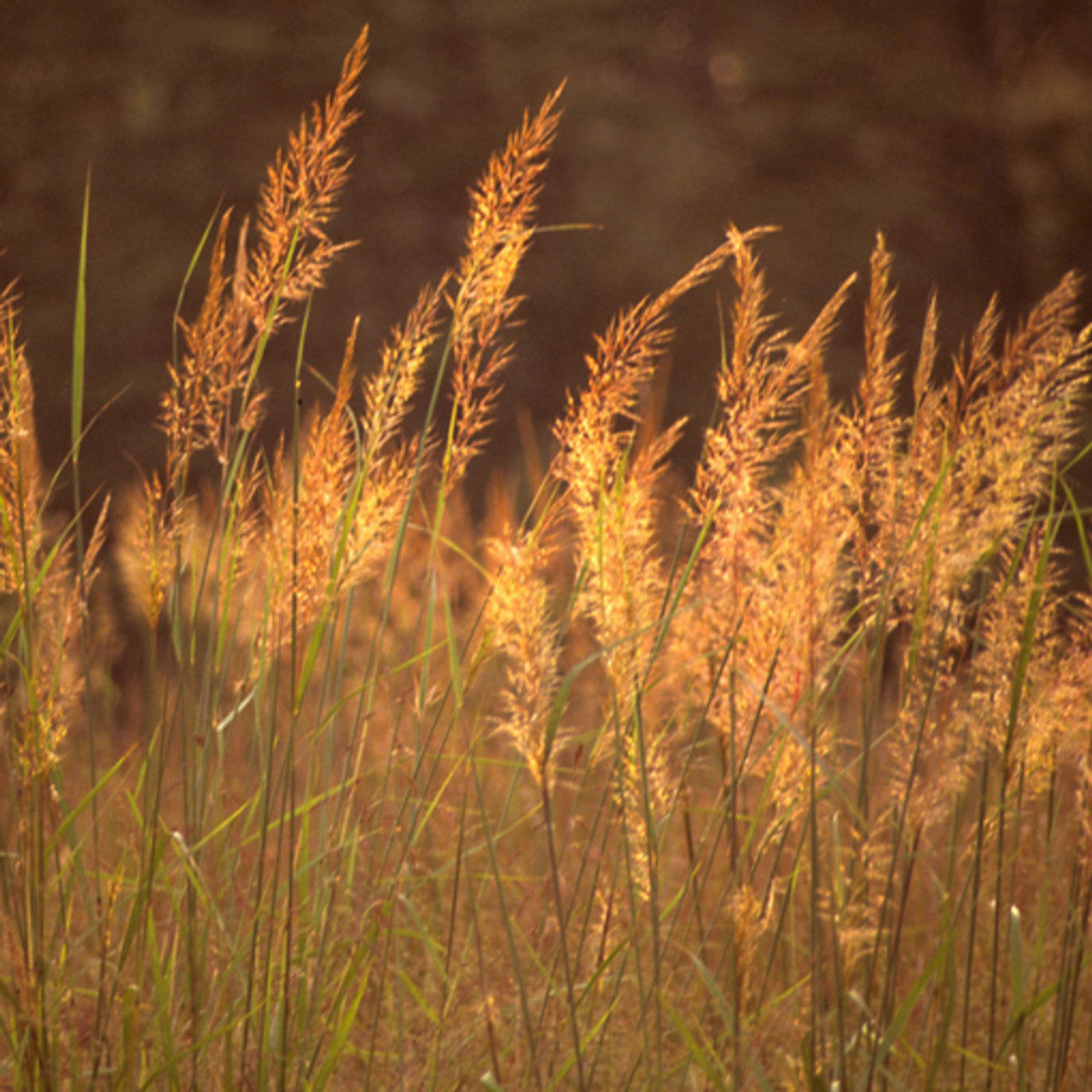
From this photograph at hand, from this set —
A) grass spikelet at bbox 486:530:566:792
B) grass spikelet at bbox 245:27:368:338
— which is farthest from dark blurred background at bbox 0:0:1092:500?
grass spikelet at bbox 486:530:566:792

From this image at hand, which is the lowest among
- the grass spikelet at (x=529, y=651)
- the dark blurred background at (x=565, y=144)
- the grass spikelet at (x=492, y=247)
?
the grass spikelet at (x=529, y=651)

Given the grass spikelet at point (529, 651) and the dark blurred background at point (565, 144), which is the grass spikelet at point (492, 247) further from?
the dark blurred background at point (565, 144)

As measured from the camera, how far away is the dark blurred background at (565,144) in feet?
20.9

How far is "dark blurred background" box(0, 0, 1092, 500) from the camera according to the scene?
6.38 meters

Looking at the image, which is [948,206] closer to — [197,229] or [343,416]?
[197,229]

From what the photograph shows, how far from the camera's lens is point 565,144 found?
653 cm

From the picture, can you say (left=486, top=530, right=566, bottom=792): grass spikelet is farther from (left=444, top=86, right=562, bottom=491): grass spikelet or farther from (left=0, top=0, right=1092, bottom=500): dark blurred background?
(left=0, top=0, right=1092, bottom=500): dark blurred background

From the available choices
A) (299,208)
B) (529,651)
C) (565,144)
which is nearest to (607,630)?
(529,651)

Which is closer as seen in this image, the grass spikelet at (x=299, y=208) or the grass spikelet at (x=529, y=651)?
the grass spikelet at (x=529, y=651)

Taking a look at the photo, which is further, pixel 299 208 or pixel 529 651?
pixel 299 208

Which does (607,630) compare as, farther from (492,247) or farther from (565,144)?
(565,144)

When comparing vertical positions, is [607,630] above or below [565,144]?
below

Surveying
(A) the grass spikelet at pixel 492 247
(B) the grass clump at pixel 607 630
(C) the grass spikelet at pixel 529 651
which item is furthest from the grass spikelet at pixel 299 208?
(C) the grass spikelet at pixel 529 651

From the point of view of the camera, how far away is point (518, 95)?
6.48 m
